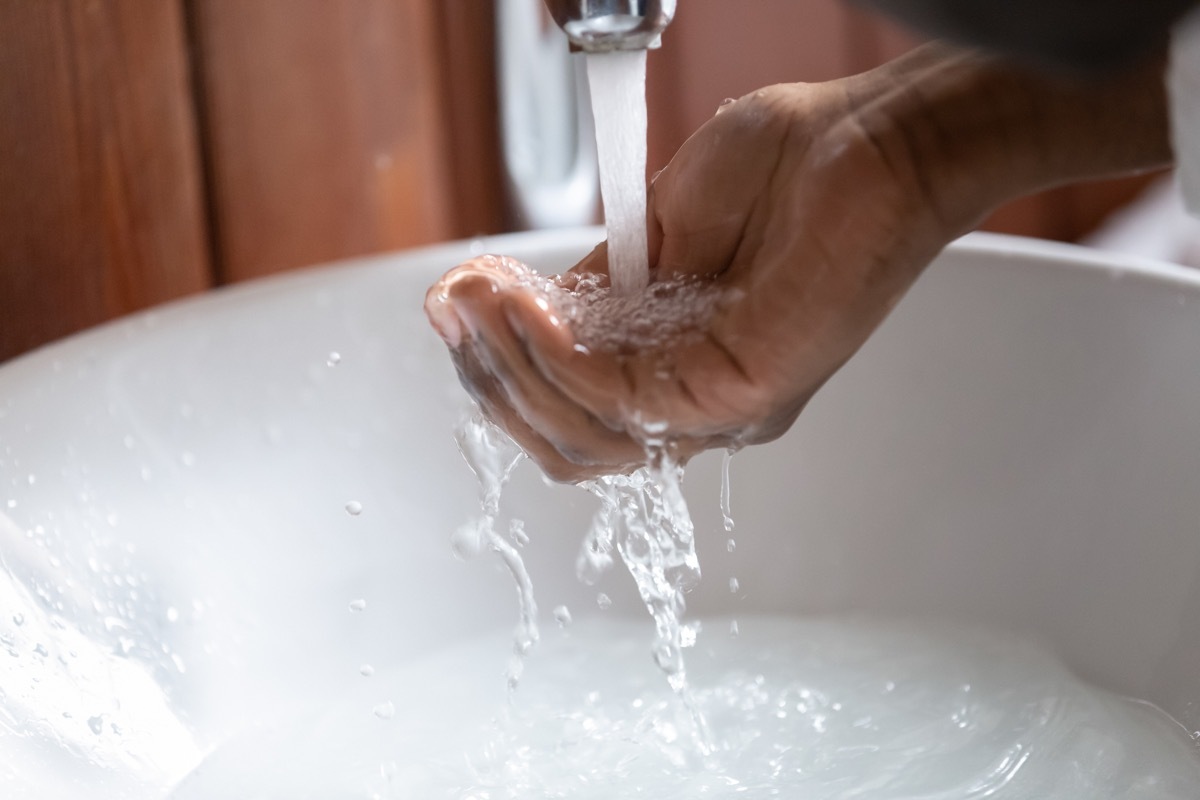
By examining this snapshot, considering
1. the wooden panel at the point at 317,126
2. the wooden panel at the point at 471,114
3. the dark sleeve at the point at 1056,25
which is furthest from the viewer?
the wooden panel at the point at 471,114

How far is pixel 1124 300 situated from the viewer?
921 millimetres

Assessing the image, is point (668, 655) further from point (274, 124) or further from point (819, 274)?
point (274, 124)

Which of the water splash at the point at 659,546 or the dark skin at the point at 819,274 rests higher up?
the dark skin at the point at 819,274

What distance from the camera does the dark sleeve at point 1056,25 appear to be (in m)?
0.40

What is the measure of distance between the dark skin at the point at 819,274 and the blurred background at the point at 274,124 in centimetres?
53

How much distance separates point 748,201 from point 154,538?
0.46 meters

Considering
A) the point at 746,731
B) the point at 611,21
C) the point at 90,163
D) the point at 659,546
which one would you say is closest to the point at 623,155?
the point at 611,21

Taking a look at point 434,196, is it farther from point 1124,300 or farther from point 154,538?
point 1124,300

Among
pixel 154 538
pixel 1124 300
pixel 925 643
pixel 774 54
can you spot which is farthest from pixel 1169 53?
pixel 774 54

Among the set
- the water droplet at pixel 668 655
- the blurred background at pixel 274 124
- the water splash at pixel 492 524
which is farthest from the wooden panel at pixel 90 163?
the water droplet at pixel 668 655

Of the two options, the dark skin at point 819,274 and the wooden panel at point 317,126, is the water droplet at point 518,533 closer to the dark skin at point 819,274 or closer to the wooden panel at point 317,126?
the dark skin at point 819,274

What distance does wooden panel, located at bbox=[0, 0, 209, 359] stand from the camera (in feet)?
3.57

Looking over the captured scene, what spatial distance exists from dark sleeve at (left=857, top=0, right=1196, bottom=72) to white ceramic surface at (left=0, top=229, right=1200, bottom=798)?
1.71 feet

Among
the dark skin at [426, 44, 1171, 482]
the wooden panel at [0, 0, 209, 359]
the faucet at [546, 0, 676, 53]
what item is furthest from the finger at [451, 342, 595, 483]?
the wooden panel at [0, 0, 209, 359]
